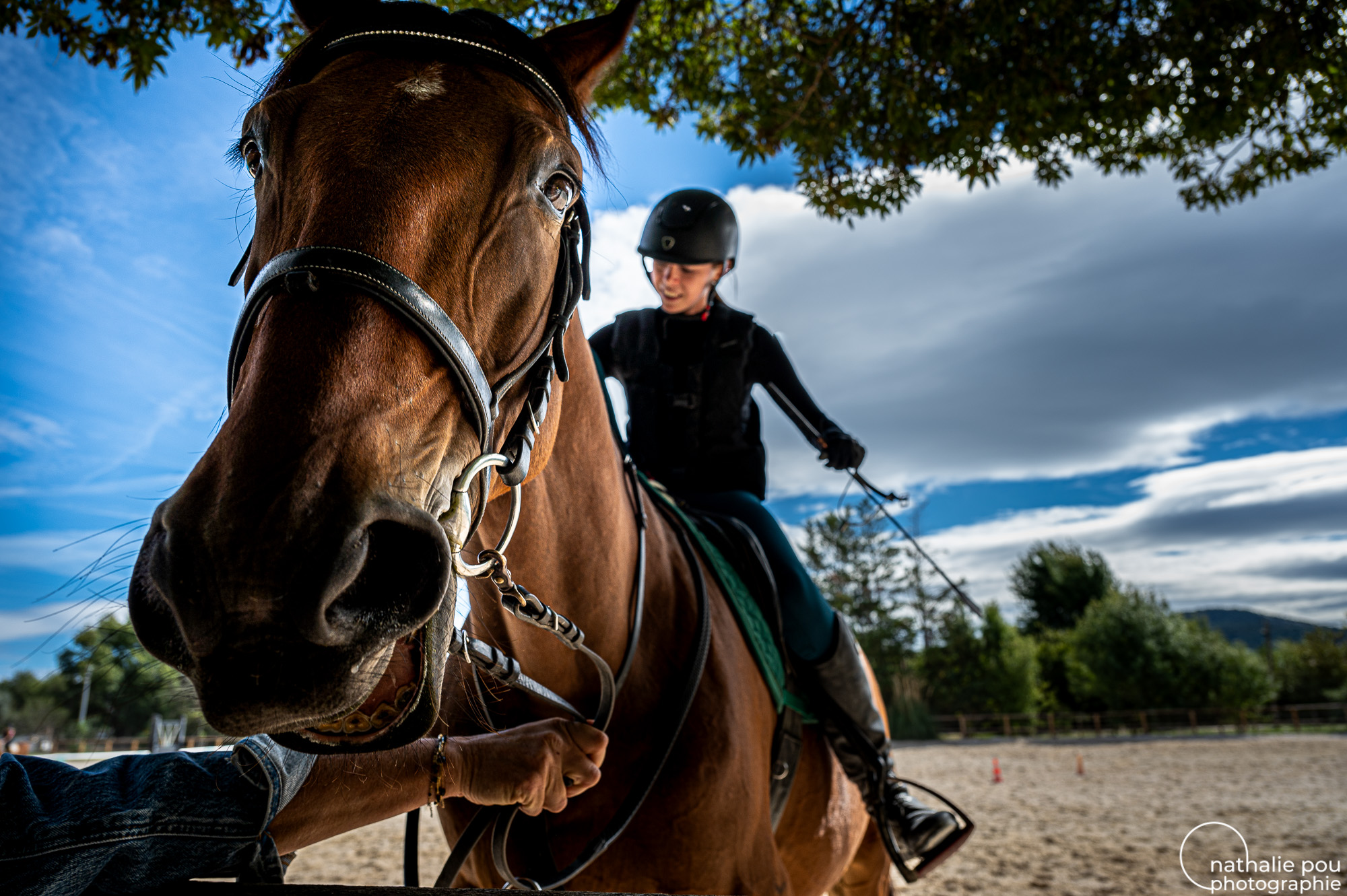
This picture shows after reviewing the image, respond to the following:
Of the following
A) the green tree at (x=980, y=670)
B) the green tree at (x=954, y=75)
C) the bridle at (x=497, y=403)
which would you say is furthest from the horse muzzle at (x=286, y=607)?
the green tree at (x=980, y=670)

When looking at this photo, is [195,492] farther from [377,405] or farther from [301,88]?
[301,88]

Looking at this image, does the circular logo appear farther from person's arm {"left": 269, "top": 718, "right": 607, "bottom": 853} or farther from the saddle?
person's arm {"left": 269, "top": 718, "right": 607, "bottom": 853}

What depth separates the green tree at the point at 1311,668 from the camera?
1558 inches

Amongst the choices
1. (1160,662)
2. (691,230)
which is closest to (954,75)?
(691,230)

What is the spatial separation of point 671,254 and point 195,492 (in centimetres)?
256

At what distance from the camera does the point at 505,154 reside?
1257 mm

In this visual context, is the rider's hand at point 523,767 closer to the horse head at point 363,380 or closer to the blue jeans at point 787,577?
the horse head at point 363,380

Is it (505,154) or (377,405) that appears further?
(505,154)

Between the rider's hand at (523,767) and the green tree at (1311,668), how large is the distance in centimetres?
4929

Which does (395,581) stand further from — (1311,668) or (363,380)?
(1311,668)

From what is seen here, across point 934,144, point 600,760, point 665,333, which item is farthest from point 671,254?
point 934,144

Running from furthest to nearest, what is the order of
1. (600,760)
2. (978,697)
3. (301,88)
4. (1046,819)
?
(978,697)
(1046,819)
(600,760)
(301,88)

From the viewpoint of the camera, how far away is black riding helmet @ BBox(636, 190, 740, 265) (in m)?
3.18

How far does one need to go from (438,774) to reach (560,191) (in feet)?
3.77
